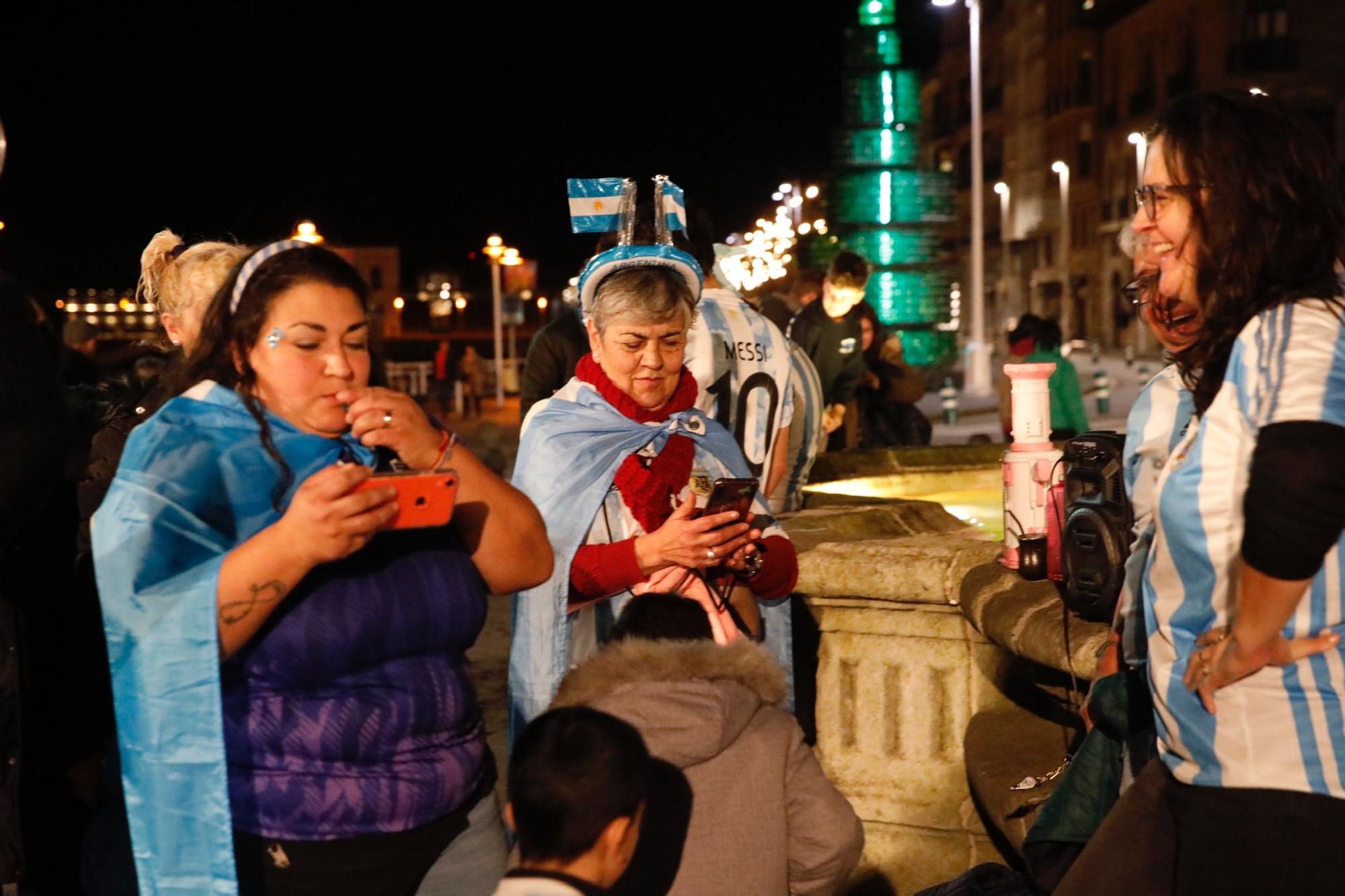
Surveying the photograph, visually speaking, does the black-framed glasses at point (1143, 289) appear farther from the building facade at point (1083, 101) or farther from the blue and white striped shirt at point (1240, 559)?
the building facade at point (1083, 101)

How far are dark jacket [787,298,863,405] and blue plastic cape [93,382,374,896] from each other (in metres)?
7.65

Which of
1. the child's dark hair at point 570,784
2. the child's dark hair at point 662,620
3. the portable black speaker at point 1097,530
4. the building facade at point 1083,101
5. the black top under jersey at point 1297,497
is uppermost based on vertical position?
the building facade at point 1083,101

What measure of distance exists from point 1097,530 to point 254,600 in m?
1.84

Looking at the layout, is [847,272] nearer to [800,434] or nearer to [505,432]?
[800,434]

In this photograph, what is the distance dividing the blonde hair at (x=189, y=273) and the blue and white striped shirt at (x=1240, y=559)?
7.09 feet

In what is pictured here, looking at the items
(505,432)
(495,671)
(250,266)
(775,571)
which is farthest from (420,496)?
(505,432)

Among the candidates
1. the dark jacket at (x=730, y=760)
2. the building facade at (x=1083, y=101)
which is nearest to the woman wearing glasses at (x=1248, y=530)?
the dark jacket at (x=730, y=760)

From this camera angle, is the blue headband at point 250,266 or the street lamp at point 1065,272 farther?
the street lamp at point 1065,272

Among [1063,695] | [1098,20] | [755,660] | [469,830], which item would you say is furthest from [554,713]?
[1098,20]

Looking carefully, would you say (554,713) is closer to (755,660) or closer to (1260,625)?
(755,660)

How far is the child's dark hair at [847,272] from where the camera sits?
987cm

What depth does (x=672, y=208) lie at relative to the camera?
437 cm

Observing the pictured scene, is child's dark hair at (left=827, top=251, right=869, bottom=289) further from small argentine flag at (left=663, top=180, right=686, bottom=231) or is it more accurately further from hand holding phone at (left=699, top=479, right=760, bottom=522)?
hand holding phone at (left=699, top=479, right=760, bottom=522)

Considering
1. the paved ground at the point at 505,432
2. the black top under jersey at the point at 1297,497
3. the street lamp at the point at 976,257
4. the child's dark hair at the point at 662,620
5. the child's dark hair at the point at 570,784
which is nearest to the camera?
the black top under jersey at the point at 1297,497
